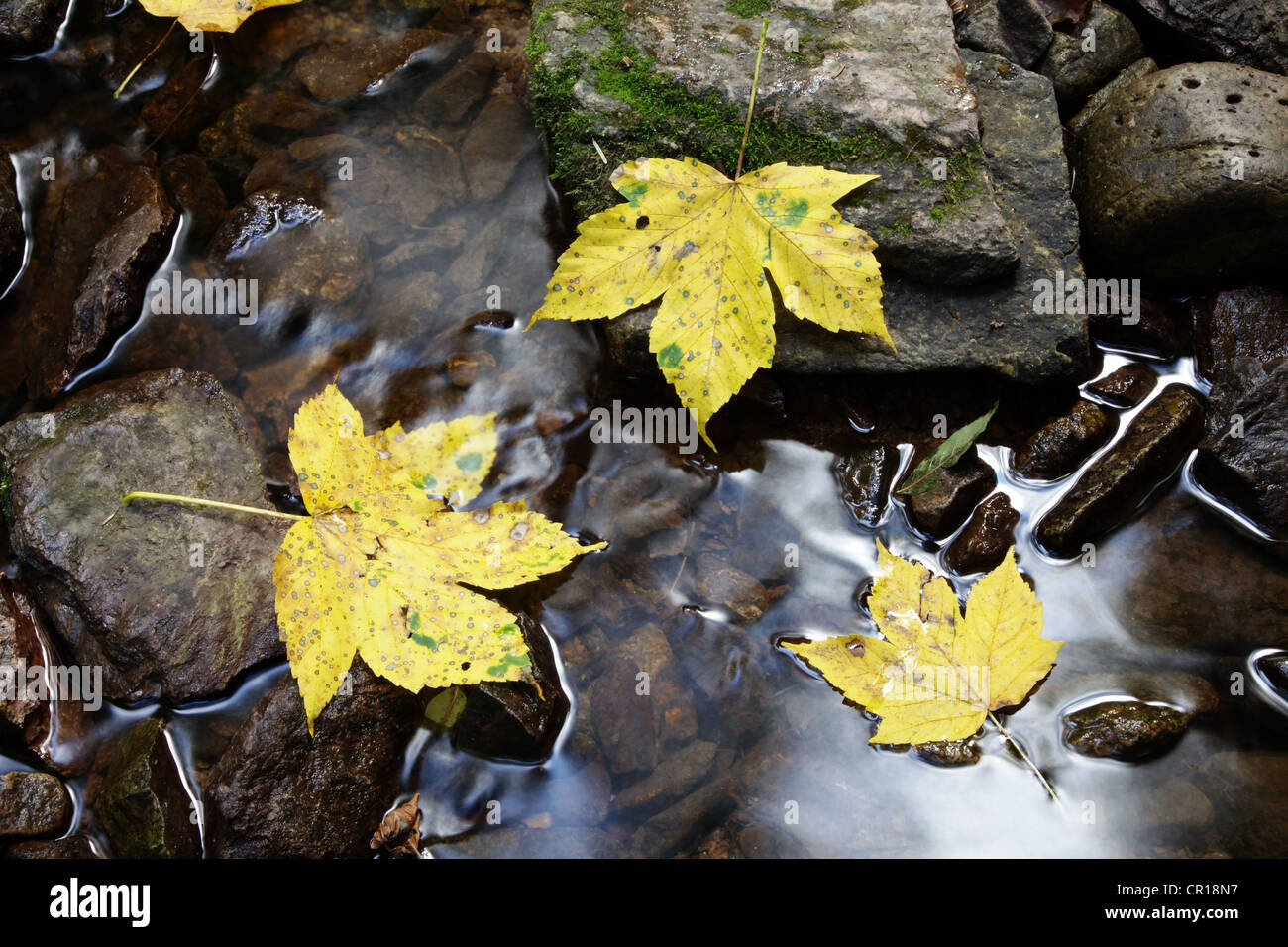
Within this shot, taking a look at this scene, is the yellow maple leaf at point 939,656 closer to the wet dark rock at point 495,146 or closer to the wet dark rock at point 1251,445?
the wet dark rock at point 1251,445

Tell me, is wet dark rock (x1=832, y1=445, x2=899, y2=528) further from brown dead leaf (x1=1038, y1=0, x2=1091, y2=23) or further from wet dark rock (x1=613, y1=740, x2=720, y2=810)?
brown dead leaf (x1=1038, y1=0, x2=1091, y2=23)

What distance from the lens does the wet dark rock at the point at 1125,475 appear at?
2.74m

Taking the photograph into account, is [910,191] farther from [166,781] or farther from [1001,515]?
[166,781]

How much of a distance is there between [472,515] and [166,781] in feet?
4.03

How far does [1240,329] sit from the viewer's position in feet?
9.68

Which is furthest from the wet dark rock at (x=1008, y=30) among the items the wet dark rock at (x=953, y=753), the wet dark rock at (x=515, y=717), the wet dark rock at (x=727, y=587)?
the wet dark rock at (x=515, y=717)

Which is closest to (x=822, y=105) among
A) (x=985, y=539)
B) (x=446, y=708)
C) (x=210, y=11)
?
(x=985, y=539)

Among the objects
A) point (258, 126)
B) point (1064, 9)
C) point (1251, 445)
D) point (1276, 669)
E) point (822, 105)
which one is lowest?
point (1276, 669)

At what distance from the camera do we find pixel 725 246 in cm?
258

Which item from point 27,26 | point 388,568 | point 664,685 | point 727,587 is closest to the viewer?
point 388,568

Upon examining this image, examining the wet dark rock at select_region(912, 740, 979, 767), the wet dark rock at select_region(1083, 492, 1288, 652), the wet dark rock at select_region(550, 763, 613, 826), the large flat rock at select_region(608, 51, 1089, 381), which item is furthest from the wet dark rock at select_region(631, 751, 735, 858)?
the large flat rock at select_region(608, 51, 1089, 381)

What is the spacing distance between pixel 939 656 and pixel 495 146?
270 centimetres

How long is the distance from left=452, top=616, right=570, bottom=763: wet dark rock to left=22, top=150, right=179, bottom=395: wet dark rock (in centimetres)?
208

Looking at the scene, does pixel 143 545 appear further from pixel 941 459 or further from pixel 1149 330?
pixel 1149 330
